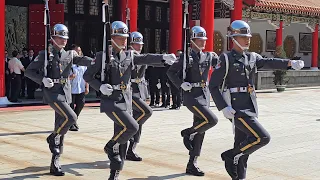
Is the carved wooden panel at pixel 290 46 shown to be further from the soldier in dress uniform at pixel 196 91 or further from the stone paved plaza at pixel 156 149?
the soldier in dress uniform at pixel 196 91

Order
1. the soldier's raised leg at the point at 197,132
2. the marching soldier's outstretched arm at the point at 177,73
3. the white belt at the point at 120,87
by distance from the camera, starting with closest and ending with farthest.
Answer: the white belt at the point at 120,87 → the soldier's raised leg at the point at 197,132 → the marching soldier's outstretched arm at the point at 177,73

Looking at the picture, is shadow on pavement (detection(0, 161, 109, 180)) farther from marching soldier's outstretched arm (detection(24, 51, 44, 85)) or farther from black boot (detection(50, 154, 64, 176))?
marching soldier's outstretched arm (detection(24, 51, 44, 85))

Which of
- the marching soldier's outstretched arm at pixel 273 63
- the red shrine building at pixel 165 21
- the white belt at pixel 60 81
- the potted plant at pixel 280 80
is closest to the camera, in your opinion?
the marching soldier's outstretched arm at pixel 273 63

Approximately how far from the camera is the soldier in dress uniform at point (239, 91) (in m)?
5.26

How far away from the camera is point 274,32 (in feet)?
84.1

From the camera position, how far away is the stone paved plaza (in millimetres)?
6367

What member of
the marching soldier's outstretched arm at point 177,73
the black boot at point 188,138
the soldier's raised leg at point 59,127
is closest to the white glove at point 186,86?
the marching soldier's outstretched arm at point 177,73

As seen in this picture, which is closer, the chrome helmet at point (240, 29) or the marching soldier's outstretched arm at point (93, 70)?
the chrome helmet at point (240, 29)

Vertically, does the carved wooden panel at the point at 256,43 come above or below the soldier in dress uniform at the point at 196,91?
above

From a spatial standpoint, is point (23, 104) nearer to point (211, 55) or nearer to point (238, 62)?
point (211, 55)

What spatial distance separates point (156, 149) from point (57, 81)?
7.52 feet

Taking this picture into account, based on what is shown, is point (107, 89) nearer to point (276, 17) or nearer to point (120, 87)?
point (120, 87)

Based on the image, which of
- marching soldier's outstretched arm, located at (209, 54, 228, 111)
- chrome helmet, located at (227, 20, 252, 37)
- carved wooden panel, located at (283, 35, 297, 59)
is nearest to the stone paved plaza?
marching soldier's outstretched arm, located at (209, 54, 228, 111)

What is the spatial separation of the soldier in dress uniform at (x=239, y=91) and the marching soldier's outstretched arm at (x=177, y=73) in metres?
1.13
